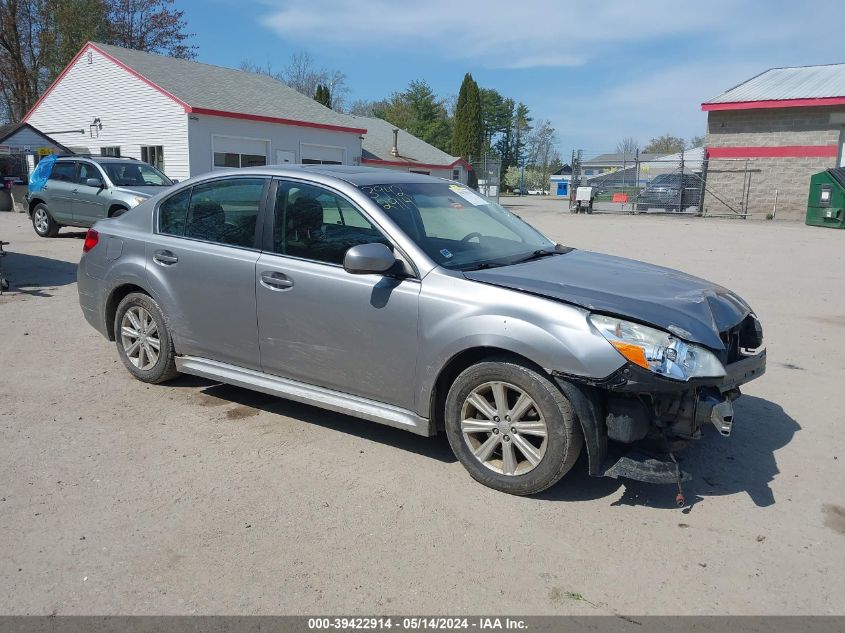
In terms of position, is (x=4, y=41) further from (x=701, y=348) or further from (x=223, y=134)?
(x=701, y=348)

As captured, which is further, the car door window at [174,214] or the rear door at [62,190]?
the rear door at [62,190]

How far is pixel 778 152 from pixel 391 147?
69.6 feet

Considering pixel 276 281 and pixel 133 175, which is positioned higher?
pixel 133 175

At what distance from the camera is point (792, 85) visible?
3209cm

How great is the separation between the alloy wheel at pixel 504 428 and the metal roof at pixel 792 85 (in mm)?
32054

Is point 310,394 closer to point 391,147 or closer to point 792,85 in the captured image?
point 792,85

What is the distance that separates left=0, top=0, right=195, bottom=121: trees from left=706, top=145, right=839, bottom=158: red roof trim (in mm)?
36766

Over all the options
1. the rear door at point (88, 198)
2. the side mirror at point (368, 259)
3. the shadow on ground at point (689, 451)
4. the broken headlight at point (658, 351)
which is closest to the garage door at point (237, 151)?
the rear door at point (88, 198)

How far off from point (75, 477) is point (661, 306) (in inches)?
Answer: 134

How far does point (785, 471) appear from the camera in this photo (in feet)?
13.9

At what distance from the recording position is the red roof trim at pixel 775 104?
2942 cm

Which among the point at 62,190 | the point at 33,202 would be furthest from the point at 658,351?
the point at 33,202

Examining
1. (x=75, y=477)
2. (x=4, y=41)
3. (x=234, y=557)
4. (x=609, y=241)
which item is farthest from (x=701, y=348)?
(x=4, y=41)

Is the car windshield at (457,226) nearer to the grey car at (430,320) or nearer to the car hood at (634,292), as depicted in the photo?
the grey car at (430,320)
